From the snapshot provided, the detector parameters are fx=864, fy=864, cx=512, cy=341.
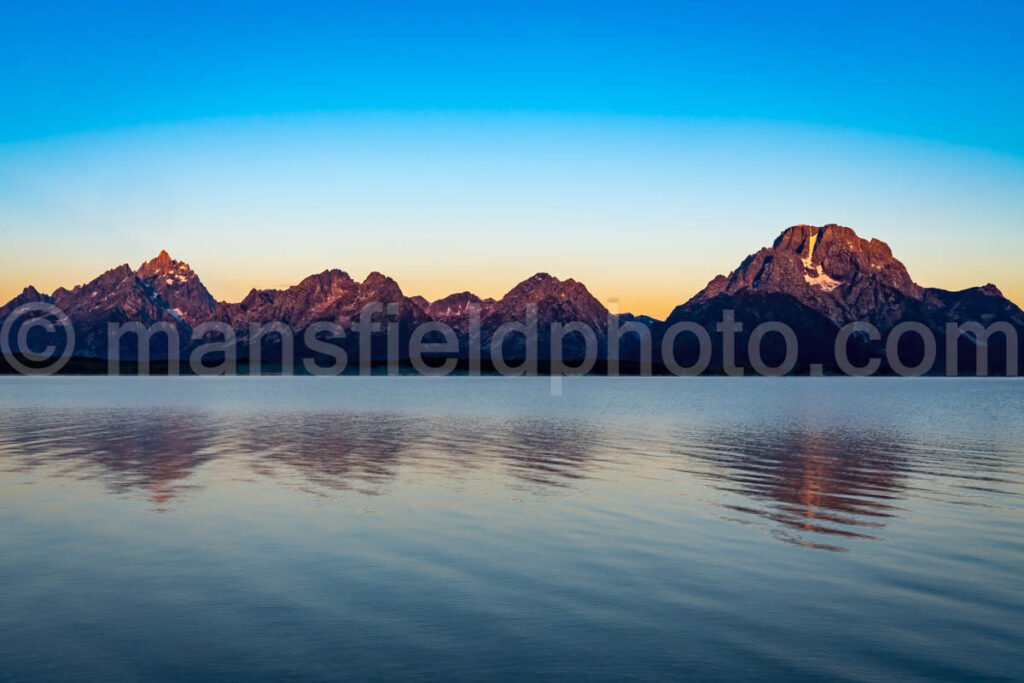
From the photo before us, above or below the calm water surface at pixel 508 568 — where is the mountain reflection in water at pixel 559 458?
below

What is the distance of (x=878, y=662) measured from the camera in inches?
639

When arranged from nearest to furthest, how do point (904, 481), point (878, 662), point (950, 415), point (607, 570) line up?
point (878, 662)
point (607, 570)
point (904, 481)
point (950, 415)

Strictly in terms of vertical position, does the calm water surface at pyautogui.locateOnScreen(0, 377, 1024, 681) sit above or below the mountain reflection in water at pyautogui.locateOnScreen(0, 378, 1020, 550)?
A: above

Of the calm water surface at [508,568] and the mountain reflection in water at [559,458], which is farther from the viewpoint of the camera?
the mountain reflection in water at [559,458]

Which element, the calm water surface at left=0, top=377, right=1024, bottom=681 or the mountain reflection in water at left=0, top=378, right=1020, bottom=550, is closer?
the calm water surface at left=0, top=377, right=1024, bottom=681

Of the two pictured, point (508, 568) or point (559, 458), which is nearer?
point (508, 568)

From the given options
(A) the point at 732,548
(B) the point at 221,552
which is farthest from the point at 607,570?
(B) the point at 221,552

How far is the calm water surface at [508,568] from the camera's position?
1644cm

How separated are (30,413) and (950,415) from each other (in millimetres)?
112459

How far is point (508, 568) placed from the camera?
78.5 ft

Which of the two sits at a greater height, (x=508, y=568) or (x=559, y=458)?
(x=508, y=568)

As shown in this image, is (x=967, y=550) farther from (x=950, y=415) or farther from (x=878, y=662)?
(x=950, y=415)

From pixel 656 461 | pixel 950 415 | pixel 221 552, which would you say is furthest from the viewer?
pixel 950 415

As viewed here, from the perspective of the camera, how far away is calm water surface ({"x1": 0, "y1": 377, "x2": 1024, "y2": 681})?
1644 centimetres
